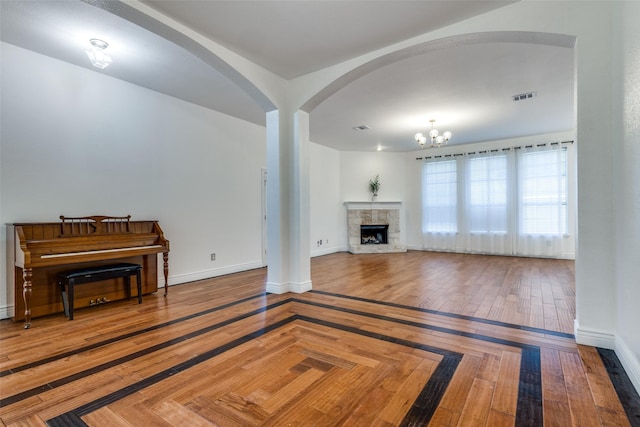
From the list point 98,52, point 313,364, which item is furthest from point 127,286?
point 313,364

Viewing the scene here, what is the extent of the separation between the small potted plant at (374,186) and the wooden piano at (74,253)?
5532 millimetres

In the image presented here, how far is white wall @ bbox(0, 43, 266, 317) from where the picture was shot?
305 centimetres

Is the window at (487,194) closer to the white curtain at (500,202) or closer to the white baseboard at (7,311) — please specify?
the white curtain at (500,202)

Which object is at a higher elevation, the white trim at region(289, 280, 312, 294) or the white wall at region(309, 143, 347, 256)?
the white wall at region(309, 143, 347, 256)

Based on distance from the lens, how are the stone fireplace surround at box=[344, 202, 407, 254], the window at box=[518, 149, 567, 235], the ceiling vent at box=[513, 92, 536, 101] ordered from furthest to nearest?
the stone fireplace surround at box=[344, 202, 407, 254] < the window at box=[518, 149, 567, 235] < the ceiling vent at box=[513, 92, 536, 101]

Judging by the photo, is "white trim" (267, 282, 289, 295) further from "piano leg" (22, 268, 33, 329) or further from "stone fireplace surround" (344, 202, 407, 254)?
"stone fireplace surround" (344, 202, 407, 254)

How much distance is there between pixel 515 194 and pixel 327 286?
16.7ft

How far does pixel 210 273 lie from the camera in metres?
4.79

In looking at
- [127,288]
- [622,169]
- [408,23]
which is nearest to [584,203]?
[622,169]

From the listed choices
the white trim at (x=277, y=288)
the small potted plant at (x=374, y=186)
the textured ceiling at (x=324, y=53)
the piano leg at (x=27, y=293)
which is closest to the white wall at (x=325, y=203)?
the small potted plant at (x=374, y=186)

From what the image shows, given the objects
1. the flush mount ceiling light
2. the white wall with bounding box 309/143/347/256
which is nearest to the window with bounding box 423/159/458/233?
the white wall with bounding box 309/143/347/256

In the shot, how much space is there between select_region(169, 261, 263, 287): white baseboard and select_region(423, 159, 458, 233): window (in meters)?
4.61

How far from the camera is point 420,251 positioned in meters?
7.81

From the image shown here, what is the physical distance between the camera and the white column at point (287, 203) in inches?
152
